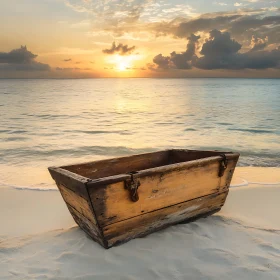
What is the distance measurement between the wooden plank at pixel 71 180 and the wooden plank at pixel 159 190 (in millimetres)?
120

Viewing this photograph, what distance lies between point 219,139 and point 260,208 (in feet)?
34.2

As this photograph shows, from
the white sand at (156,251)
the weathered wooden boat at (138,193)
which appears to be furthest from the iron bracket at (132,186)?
the white sand at (156,251)

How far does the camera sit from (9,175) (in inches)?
329

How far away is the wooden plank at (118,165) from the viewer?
433 cm

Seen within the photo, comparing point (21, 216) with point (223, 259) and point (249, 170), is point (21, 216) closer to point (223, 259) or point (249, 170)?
point (223, 259)

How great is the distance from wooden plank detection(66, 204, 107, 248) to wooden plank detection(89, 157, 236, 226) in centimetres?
21

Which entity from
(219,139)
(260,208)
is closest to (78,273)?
(260,208)

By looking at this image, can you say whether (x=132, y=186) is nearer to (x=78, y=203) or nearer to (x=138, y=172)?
(x=138, y=172)

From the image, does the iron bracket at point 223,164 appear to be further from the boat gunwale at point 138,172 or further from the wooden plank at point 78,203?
A: the wooden plank at point 78,203

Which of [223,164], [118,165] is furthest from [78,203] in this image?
[223,164]

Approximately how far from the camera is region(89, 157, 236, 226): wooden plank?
3424 mm

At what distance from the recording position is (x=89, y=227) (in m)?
3.76

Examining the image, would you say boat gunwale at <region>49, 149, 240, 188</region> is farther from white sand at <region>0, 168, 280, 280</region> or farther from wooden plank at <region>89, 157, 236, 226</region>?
white sand at <region>0, 168, 280, 280</region>

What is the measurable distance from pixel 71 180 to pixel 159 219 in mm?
1215
